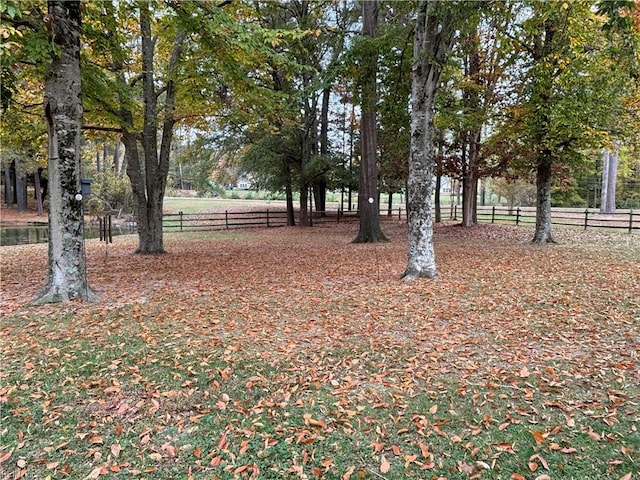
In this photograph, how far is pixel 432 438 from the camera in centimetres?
274

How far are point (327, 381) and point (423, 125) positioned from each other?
5060 mm

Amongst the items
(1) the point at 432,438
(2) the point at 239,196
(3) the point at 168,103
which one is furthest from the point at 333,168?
(2) the point at 239,196

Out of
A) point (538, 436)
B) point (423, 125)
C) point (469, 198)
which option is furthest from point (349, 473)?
point (469, 198)

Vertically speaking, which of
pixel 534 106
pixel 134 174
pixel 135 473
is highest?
pixel 534 106

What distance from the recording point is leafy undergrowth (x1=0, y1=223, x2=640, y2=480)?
2.55 metres

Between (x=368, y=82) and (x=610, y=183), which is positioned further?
(x=610, y=183)

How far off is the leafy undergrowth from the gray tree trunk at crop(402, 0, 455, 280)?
646 mm

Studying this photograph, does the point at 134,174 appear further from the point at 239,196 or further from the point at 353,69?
the point at 239,196

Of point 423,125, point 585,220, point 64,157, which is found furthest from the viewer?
point 585,220

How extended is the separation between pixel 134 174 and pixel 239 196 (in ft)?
134

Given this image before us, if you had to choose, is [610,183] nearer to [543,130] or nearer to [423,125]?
[543,130]

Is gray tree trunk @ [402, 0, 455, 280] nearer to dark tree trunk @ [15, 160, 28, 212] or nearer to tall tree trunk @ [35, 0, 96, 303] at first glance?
tall tree trunk @ [35, 0, 96, 303]

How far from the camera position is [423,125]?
23.0ft

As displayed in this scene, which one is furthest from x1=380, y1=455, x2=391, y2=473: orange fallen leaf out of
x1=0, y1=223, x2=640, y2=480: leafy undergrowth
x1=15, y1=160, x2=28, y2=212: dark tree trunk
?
x1=15, y1=160, x2=28, y2=212: dark tree trunk
